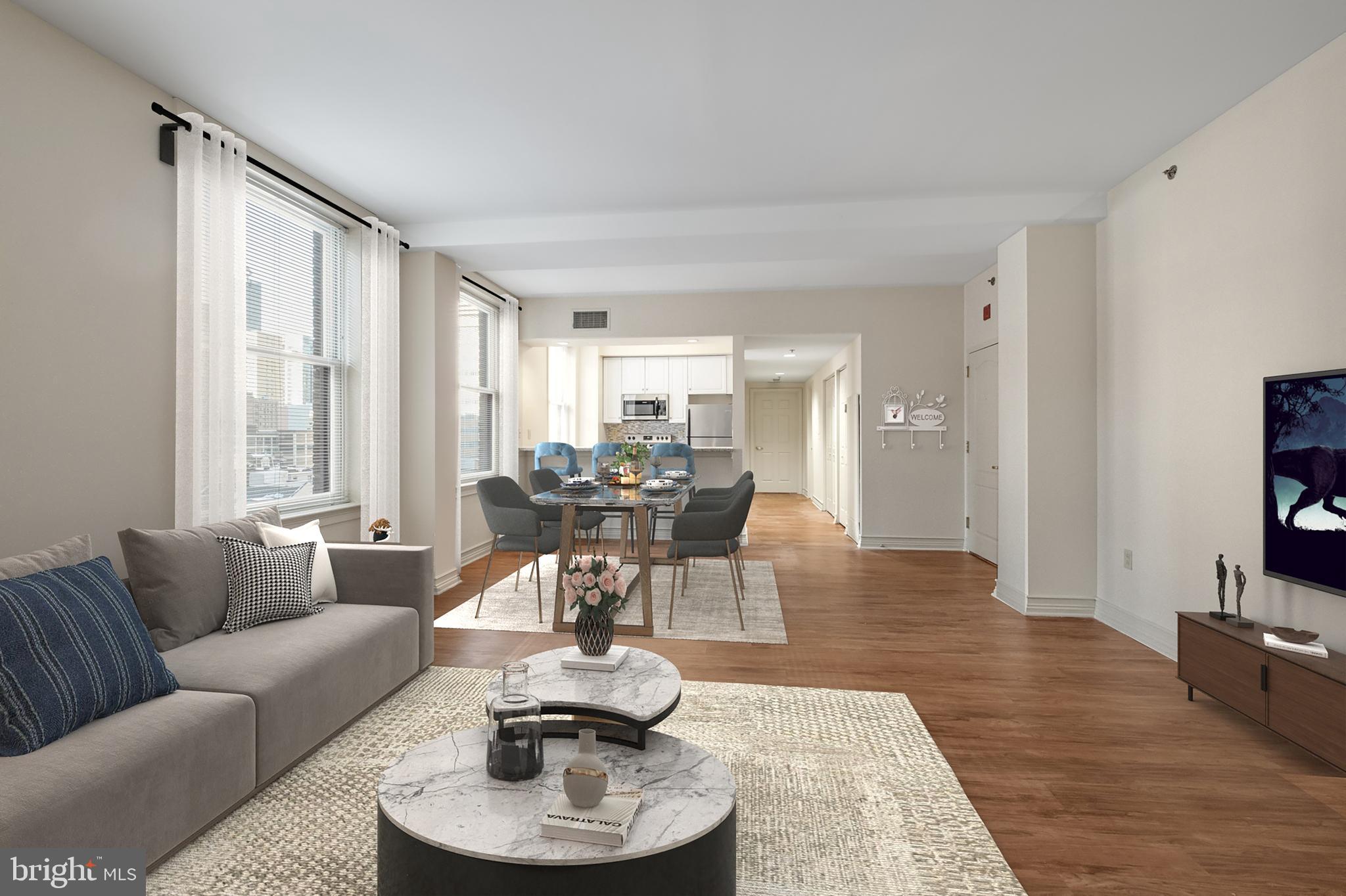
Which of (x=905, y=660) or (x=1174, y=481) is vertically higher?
(x=1174, y=481)

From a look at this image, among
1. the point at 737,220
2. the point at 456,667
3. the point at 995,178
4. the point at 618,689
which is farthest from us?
the point at 737,220

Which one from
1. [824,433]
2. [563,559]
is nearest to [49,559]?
[563,559]

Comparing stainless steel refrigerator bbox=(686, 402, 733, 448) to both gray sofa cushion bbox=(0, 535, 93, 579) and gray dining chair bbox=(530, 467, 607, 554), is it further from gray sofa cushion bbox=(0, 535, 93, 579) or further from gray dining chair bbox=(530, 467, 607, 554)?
gray sofa cushion bbox=(0, 535, 93, 579)

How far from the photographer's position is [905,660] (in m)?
3.54

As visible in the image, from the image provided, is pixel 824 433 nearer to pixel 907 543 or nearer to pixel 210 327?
pixel 907 543

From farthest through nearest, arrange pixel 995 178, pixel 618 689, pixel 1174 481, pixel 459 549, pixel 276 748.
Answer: pixel 459 549 < pixel 995 178 < pixel 1174 481 < pixel 276 748 < pixel 618 689

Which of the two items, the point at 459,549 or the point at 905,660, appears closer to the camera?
the point at 905,660

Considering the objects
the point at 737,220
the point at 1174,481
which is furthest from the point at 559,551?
the point at 1174,481

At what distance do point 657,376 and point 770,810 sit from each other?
673 centimetres

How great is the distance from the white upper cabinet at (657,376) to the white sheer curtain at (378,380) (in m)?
4.21

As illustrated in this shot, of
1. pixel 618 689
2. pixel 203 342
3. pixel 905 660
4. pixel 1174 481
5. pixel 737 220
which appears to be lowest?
pixel 905 660

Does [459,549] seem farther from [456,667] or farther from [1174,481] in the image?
[1174,481]

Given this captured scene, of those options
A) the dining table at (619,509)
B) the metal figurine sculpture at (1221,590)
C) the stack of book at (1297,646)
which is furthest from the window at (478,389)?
the stack of book at (1297,646)

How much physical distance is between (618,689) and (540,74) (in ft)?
8.65
